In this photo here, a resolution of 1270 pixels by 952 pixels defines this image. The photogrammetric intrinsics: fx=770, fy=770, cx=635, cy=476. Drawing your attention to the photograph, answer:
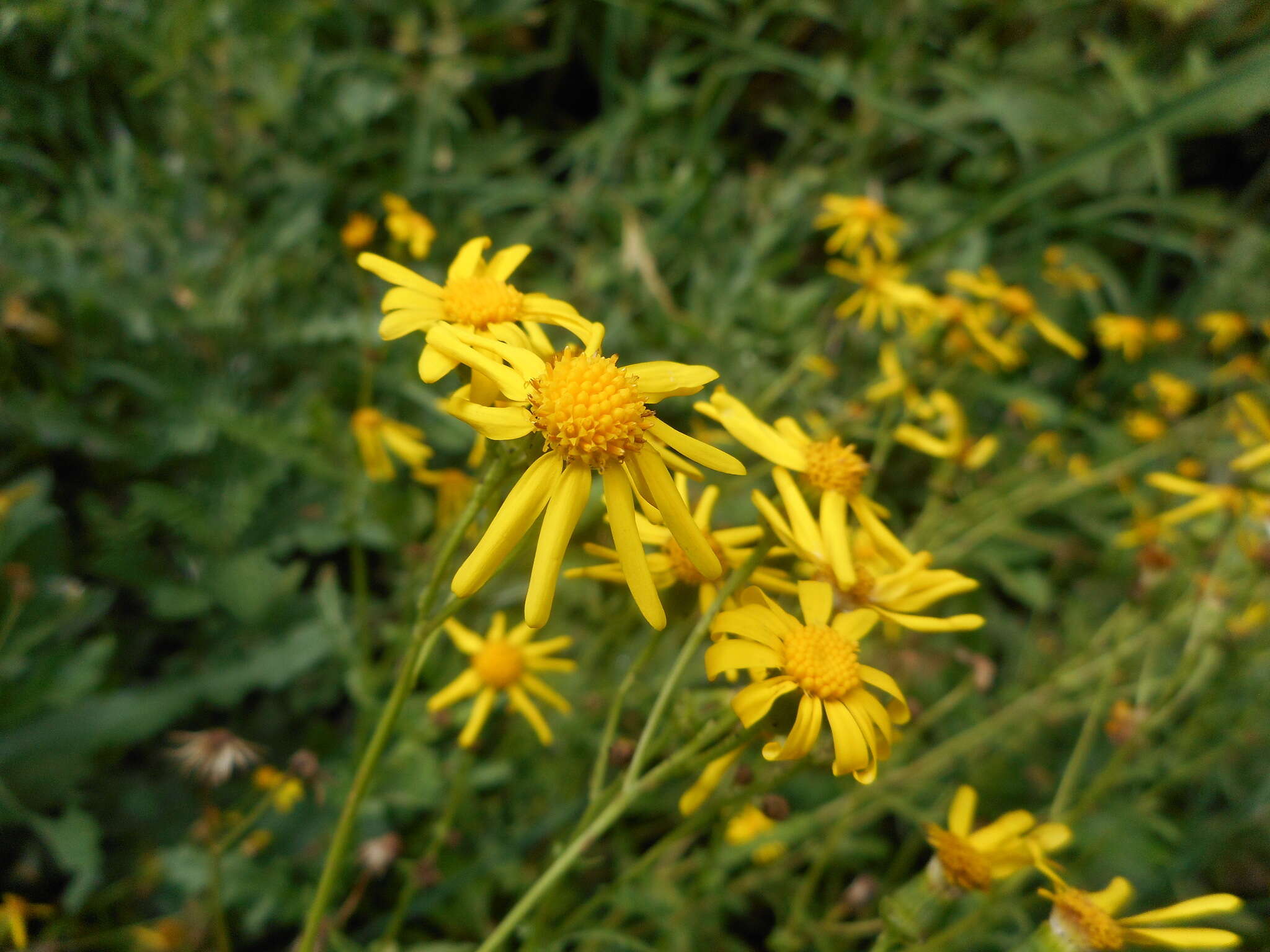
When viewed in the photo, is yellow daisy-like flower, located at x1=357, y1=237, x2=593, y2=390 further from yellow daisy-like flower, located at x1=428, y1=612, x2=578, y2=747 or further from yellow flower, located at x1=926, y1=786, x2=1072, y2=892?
yellow flower, located at x1=926, y1=786, x2=1072, y2=892

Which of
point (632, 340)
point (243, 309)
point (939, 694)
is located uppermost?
point (243, 309)

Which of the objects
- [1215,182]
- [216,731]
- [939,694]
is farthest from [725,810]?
[1215,182]

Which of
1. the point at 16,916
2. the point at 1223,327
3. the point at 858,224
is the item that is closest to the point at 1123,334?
the point at 1223,327

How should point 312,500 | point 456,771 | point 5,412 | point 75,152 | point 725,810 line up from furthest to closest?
point 75,152 < point 312,500 < point 5,412 < point 456,771 < point 725,810

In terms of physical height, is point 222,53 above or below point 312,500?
above

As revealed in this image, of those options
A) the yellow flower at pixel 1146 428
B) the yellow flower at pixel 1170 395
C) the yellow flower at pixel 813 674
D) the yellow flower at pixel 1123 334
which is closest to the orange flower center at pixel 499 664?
the yellow flower at pixel 813 674

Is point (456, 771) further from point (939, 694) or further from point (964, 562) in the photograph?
point (964, 562)

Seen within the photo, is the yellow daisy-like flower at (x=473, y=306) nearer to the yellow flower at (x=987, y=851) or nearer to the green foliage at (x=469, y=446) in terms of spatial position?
the green foliage at (x=469, y=446)
